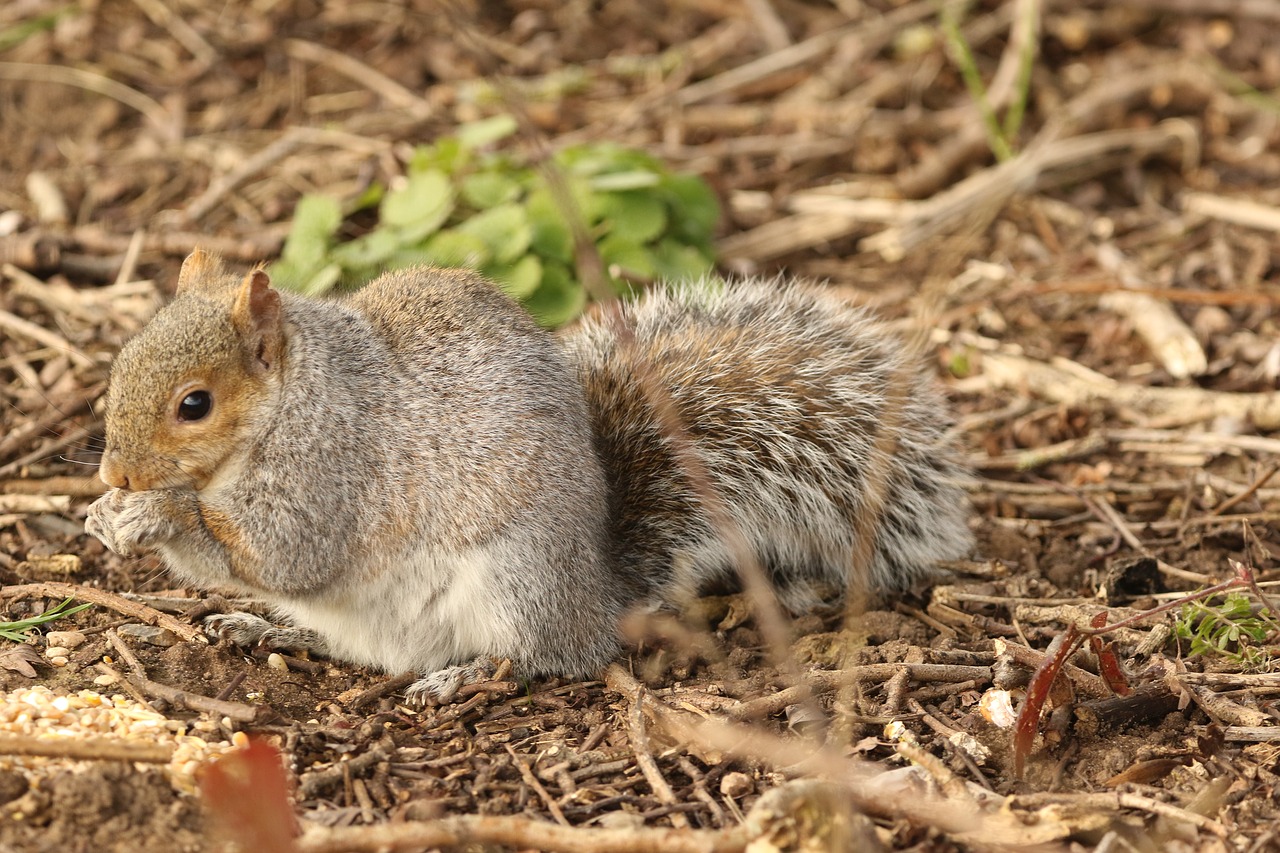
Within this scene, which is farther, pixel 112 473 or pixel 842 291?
pixel 842 291

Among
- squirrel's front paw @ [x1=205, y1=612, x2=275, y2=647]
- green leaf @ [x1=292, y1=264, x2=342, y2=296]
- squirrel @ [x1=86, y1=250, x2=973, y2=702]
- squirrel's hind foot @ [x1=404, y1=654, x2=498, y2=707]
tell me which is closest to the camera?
squirrel @ [x1=86, y1=250, x2=973, y2=702]

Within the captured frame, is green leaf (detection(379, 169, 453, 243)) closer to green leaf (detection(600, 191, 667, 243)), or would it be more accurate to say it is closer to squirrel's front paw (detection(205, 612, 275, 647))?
green leaf (detection(600, 191, 667, 243))

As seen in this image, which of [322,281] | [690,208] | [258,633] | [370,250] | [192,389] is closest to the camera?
[192,389]

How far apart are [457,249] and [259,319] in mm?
1813

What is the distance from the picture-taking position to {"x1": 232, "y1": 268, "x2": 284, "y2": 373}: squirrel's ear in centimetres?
309

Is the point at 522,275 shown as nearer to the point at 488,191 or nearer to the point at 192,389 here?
the point at 488,191

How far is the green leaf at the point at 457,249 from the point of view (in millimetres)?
4840

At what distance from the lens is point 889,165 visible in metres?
6.37

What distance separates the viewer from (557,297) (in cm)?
500

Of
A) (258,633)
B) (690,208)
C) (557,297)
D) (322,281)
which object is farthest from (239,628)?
(690,208)

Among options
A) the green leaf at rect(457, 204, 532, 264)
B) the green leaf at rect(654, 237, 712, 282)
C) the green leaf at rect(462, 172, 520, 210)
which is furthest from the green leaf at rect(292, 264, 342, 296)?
the green leaf at rect(654, 237, 712, 282)

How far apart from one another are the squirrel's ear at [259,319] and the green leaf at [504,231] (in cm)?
181

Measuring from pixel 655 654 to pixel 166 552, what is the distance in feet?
4.14

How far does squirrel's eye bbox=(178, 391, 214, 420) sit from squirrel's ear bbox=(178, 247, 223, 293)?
441 mm
